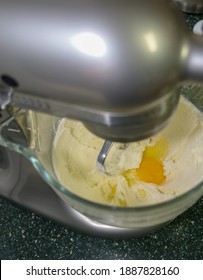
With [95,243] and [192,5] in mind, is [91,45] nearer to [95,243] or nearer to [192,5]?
[95,243]

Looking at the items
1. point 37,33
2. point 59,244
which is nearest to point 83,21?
point 37,33

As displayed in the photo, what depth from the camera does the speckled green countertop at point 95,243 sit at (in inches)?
28.5

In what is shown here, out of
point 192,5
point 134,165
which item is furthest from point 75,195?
point 192,5

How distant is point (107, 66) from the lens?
1.41 feet

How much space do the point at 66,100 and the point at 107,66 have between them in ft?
0.19

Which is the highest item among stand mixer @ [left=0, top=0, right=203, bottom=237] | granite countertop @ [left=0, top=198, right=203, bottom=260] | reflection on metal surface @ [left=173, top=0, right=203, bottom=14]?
stand mixer @ [left=0, top=0, right=203, bottom=237]

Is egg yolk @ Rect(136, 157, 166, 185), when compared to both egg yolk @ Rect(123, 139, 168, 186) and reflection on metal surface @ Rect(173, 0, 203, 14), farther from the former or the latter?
reflection on metal surface @ Rect(173, 0, 203, 14)

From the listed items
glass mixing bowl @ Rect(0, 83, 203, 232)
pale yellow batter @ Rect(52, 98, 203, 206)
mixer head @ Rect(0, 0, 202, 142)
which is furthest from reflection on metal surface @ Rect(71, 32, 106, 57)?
pale yellow batter @ Rect(52, 98, 203, 206)

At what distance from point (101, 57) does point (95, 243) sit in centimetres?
39

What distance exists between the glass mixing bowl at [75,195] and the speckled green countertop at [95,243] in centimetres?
4

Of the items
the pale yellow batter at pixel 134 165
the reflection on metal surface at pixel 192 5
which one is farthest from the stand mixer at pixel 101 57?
the reflection on metal surface at pixel 192 5

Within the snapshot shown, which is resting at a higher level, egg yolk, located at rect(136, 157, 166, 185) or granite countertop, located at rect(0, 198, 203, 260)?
egg yolk, located at rect(136, 157, 166, 185)

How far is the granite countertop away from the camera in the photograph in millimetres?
724

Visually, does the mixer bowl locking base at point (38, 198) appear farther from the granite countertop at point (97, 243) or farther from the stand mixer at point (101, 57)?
the stand mixer at point (101, 57)
